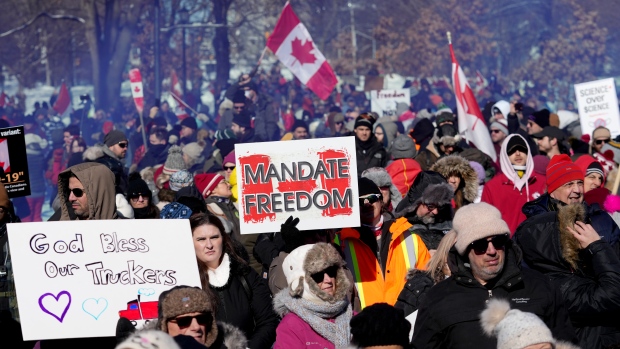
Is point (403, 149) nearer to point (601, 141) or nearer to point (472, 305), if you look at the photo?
point (601, 141)

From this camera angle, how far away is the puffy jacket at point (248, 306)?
20.5 ft

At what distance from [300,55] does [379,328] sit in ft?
41.0

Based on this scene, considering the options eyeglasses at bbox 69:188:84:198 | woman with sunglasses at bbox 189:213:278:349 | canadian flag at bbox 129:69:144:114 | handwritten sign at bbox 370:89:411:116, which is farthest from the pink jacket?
handwritten sign at bbox 370:89:411:116

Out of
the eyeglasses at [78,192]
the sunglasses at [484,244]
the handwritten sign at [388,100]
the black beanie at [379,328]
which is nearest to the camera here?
the black beanie at [379,328]

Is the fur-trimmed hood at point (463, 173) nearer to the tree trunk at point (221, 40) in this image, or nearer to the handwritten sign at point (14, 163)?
the handwritten sign at point (14, 163)

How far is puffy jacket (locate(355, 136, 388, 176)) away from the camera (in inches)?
478

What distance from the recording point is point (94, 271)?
614 cm

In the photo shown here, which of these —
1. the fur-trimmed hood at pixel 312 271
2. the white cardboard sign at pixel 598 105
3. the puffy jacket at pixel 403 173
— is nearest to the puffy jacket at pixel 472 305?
the fur-trimmed hood at pixel 312 271

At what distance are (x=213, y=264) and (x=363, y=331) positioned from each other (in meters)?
1.64

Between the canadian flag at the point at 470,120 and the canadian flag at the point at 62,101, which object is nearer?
the canadian flag at the point at 470,120

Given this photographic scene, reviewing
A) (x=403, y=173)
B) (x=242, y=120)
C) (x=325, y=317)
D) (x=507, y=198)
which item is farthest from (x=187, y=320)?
(x=242, y=120)

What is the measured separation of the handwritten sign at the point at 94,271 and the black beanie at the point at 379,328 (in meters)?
1.46

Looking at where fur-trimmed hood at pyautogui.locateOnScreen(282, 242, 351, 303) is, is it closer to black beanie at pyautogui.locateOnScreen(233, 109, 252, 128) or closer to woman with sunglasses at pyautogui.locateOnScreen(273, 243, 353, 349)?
woman with sunglasses at pyautogui.locateOnScreen(273, 243, 353, 349)

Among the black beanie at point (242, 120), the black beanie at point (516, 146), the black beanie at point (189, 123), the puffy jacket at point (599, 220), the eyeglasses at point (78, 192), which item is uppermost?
the black beanie at point (189, 123)
